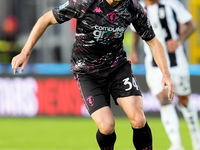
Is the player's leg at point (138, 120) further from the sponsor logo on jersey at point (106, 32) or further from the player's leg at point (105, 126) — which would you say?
the sponsor logo on jersey at point (106, 32)

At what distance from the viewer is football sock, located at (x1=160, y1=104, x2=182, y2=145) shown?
7715 mm

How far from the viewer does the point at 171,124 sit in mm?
7828

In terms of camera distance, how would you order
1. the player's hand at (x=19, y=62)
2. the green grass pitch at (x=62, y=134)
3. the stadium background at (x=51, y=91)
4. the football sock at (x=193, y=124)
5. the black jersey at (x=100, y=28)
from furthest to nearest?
the stadium background at (x=51, y=91) → the green grass pitch at (x=62, y=134) → the football sock at (x=193, y=124) → the black jersey at (x=100, y=28) → the player's hand at (x=19, y=62)

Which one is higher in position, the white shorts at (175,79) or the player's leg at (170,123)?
the white shorts at (175,79)

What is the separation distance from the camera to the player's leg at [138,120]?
20.2 ft

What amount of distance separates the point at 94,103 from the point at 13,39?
38.9 ft

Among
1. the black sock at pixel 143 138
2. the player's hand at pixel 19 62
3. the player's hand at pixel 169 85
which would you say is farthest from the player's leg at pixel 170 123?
the player's hand at pixel 19 62

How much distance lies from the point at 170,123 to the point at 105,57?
6.35 feet

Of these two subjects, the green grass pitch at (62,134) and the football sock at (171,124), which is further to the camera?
the green grass pitch at (62,134)

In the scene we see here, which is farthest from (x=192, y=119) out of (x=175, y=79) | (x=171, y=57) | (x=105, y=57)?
(x=105, y=57)

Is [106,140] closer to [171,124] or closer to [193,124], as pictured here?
[171,124]

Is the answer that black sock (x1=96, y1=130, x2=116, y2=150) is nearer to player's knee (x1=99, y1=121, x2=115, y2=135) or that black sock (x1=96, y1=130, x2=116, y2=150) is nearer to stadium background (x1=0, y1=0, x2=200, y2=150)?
player's knee (x1=99, y1=121, x2=115, y2=135)

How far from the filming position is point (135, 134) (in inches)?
246

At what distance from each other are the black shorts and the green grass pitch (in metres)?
2.43
